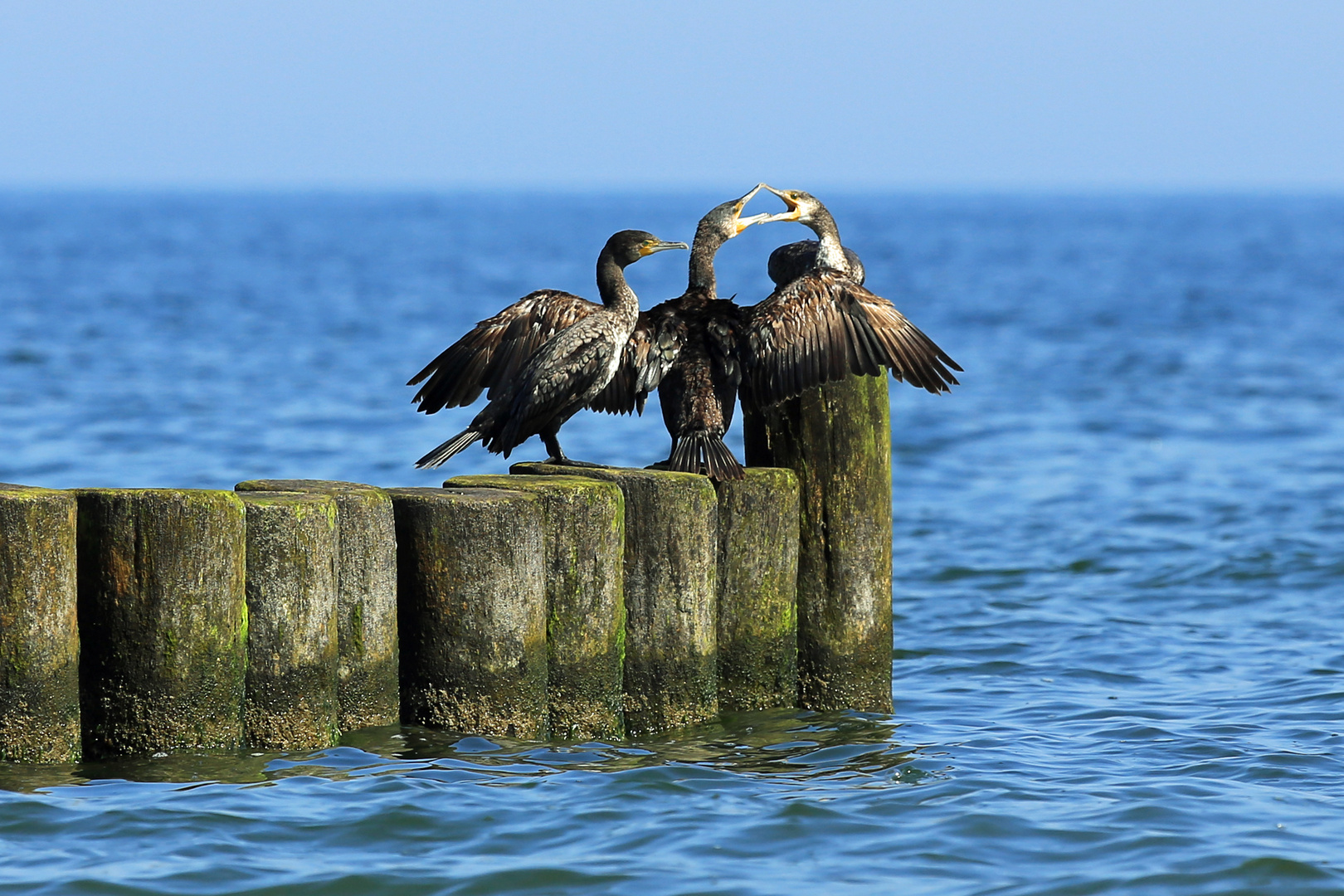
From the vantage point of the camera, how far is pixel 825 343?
6.46 m

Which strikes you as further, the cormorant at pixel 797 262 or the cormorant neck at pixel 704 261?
the cormorant at pixel 797 262

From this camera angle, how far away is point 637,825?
5.50 meters

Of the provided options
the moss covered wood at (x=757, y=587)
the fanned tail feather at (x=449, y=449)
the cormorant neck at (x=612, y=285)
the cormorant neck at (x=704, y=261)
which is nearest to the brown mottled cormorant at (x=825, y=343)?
the cormorant neck at (x=704, y=261)

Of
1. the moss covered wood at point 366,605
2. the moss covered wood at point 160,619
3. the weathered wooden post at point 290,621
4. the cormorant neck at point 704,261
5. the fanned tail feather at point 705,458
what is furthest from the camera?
the cormorant neck at point 704,261

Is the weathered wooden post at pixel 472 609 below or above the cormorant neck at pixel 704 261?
below

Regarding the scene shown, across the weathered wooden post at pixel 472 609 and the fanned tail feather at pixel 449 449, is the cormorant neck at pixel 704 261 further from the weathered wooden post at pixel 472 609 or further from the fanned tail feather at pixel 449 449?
the weathered wooden post at pixel 472 609

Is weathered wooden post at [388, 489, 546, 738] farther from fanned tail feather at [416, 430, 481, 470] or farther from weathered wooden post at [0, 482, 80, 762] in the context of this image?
weathered wooden post at [0, 482, 80, 762]

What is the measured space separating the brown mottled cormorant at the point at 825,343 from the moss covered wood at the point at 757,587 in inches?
15.2

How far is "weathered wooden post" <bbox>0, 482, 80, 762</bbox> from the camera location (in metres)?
5.30

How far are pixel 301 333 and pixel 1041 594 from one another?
21443mm

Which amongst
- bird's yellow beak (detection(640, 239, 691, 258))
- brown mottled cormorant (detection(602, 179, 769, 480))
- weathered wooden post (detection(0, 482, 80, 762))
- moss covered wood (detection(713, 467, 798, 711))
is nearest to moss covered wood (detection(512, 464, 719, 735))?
moss covered wood (detection(713, 467, 798, 711))

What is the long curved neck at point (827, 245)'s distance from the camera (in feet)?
23.5

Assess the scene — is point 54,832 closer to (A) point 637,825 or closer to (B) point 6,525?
(B) point 6,525

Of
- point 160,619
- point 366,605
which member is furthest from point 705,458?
point 160,619
